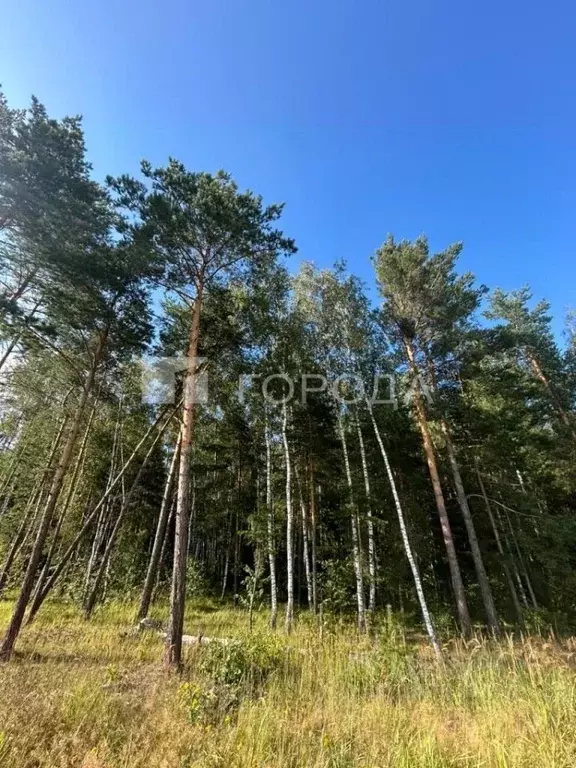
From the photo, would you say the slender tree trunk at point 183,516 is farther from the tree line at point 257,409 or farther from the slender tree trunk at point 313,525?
the slender tree trunk at point 313,525

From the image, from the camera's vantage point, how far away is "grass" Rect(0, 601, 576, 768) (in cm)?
249

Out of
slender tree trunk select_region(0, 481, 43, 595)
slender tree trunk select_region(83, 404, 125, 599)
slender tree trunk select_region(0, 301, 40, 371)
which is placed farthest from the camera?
slender tree trunk select_region(0, 481, 43, 595)

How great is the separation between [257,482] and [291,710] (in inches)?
466

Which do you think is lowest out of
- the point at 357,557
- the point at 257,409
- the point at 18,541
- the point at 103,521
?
the point at 357,557

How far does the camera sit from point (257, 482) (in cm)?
1509

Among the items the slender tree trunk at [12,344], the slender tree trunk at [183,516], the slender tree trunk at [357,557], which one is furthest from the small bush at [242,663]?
the slender tree trunk at [12,344]

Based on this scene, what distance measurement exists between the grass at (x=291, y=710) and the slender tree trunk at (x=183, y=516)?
15.3 inches

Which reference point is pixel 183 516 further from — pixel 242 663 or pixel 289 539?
pixel 289 539

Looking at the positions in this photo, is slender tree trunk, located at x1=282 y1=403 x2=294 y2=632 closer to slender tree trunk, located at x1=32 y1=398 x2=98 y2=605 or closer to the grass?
the grass

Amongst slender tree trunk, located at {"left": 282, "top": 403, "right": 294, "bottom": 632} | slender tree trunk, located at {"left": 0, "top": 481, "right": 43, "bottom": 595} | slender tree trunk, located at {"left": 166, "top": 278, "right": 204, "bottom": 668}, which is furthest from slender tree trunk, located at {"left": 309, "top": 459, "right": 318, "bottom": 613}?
slender tree trunk, located at {"left": 0, "top": 481, "right": 43, "bottom": 595}

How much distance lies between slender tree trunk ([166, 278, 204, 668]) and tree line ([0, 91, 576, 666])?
0.04 metres

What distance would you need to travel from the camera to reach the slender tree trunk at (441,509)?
8.68m

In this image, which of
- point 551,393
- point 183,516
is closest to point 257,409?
point 183,516

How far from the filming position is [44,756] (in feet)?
8.00
